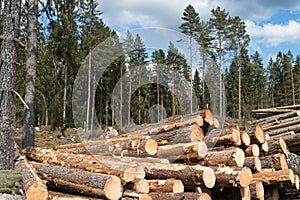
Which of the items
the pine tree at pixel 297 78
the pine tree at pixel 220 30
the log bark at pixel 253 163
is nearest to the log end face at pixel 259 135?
the log bark at pixel 253 163

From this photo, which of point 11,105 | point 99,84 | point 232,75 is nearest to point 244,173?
point 11,105

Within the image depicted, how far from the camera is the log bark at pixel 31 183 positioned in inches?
196

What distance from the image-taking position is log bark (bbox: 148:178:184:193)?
205 inches

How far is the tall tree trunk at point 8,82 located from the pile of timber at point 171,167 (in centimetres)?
46

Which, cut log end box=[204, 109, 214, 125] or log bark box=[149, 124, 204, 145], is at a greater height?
cut log end box=[204, 109, 214, 125]

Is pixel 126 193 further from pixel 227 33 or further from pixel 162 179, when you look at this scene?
pixel 227 33

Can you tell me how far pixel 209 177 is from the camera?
5246 millimetres

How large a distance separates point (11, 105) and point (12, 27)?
1.89 metres

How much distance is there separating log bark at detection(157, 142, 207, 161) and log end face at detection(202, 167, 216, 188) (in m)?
0.51

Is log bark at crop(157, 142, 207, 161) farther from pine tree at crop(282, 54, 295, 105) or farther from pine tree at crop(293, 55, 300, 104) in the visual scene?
pine tree at crop(293, 55, 300, 104)

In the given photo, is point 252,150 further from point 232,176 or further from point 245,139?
point 232,176

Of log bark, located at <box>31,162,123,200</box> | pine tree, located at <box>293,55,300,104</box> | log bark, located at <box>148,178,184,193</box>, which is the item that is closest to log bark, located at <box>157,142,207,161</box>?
log bark, located at <box>148,178,184,193</box>

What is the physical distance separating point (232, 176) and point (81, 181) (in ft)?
8.39

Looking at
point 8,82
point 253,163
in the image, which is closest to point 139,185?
point 253,163
